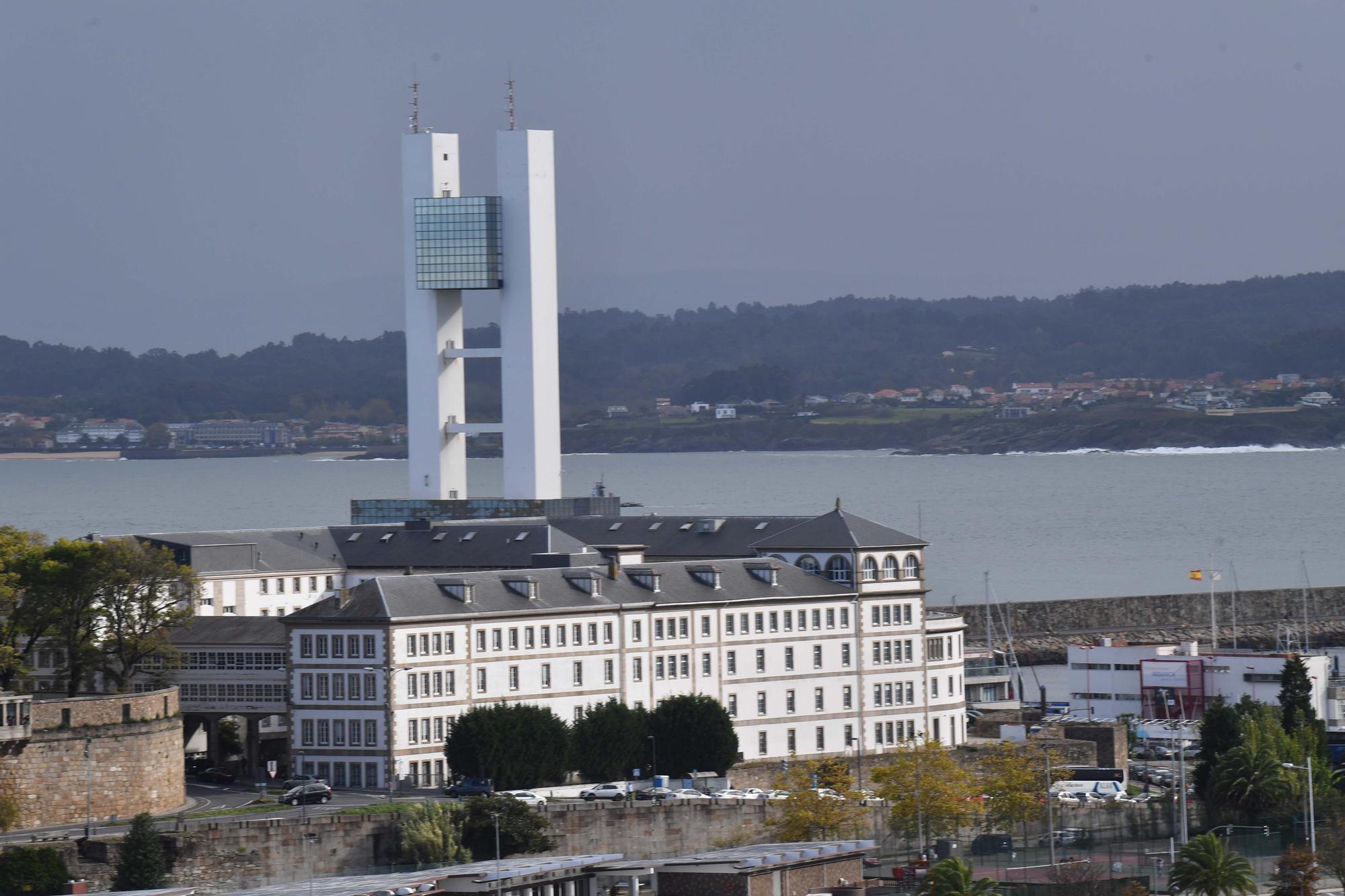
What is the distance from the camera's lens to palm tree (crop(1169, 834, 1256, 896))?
72.3 metres

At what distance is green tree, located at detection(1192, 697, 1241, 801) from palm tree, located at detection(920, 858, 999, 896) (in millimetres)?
28831

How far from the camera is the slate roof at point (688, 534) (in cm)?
11756

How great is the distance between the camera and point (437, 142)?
167750 mm

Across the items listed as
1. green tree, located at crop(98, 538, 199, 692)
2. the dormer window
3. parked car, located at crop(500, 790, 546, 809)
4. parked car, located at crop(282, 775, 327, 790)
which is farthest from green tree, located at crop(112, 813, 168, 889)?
the dormer window

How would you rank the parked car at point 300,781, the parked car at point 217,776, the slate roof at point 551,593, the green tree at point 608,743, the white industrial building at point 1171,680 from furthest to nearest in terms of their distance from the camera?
the white industrial building at point 1171,680
the slate roof at point 551,593
the green tree at point 608,743
the parked car at point 217,776
the parked car at point 300,781

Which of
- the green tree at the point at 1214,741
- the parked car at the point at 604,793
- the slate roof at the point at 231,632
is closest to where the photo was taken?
the parked car at the point at 604,793

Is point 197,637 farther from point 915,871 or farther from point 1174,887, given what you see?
point 1174,887

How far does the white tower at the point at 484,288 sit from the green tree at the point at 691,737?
67.2 metres

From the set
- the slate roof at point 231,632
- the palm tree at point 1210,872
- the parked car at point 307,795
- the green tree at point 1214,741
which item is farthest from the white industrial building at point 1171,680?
the palm tree at point 1210,872

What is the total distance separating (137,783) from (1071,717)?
151 ft

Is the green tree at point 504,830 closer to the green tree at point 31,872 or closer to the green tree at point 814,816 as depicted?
the green tree at point 814,816

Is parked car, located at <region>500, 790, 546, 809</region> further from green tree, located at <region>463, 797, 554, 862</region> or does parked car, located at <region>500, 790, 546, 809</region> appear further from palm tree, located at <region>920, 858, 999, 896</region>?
palm tree, located at <region>920, 858, 999, 896</region>

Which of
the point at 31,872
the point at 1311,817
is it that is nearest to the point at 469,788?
the point at 31,872

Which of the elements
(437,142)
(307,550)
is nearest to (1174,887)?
(307,550)
